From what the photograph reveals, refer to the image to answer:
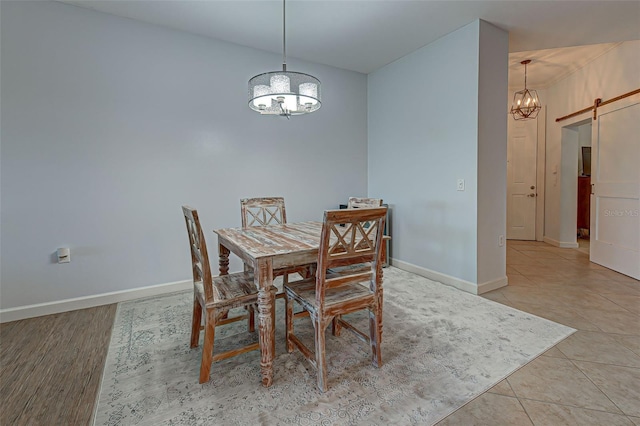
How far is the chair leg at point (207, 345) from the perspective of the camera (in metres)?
1.69

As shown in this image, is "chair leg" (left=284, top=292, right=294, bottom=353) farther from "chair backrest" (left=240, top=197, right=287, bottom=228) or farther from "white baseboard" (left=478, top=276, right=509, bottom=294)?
"white baseboard" (left=478, top=276, right=509, bottom=294)

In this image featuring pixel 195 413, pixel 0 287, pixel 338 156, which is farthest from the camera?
pixel 338 156

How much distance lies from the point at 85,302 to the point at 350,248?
→ 2.58 m

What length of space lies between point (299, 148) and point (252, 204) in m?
1.32

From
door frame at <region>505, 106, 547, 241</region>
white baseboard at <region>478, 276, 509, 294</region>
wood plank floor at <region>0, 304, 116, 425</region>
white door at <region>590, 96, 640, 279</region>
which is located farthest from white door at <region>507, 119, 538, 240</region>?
wood plank floor at <region>0, 304, 116, 425</region>

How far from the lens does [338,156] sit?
419cm

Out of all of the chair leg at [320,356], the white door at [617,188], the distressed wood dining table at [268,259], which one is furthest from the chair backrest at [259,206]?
the white door at [617,188]

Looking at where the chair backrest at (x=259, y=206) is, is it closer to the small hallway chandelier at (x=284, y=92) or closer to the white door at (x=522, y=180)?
the small hallway chandelier at (x=284, y=92)

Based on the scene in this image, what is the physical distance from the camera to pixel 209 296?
5.61 ft

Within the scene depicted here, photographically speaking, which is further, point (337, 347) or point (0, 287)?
point (0, 287)

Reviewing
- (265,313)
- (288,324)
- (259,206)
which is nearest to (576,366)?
(288,324)

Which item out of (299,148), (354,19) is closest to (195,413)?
(299,148)

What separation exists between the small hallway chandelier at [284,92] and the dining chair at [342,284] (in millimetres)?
979

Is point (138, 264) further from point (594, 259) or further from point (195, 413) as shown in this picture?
point (594, 259)
